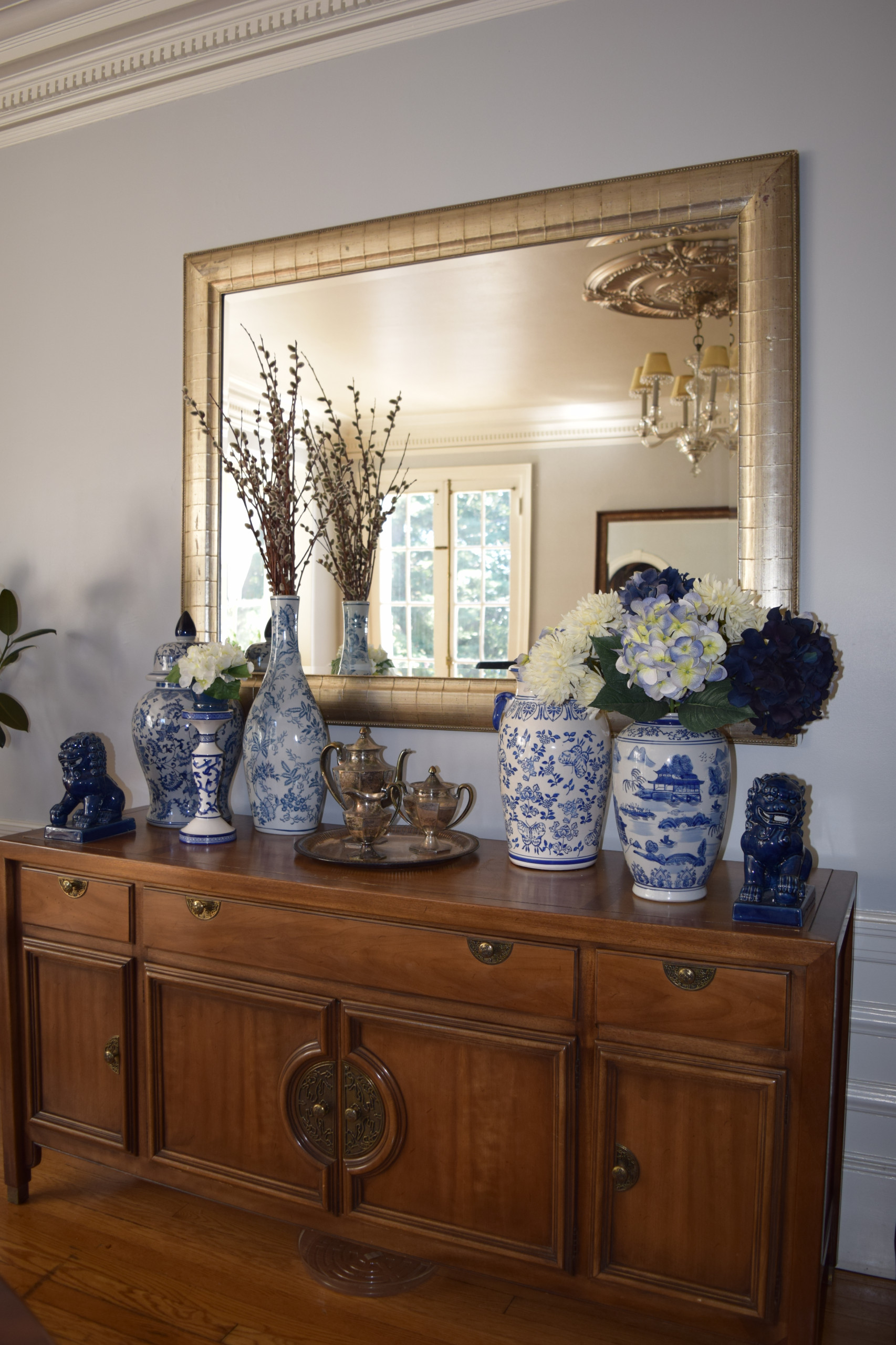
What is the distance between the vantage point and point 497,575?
2150 millimetres

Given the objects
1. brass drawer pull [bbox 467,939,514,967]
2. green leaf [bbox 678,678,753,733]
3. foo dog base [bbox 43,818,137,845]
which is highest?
green leaf [bbox 678,678,753,733]

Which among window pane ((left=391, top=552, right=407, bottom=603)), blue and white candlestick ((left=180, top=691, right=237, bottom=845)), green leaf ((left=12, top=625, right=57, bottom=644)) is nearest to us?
blue and white candlestick ((left=180, top=691, right=237, bottom=845))

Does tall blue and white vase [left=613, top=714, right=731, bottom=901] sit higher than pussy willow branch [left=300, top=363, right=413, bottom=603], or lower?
lower

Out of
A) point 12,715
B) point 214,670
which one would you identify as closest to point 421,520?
point 214,670

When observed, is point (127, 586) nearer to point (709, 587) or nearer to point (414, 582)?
point (414, 582)

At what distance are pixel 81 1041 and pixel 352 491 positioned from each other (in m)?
1.39

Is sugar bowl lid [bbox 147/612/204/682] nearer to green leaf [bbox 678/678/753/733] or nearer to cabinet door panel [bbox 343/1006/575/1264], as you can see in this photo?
cabinet door panel [bbox 343/1006/575/1264]

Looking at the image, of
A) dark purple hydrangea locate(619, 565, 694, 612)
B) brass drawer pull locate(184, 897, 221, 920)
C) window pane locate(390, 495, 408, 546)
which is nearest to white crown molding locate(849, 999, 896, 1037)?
dark purple hydrangea locate(619, 565, 694, 612)

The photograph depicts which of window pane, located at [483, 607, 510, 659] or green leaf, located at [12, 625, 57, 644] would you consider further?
green leaf, located at [12, 625, 57, 644]

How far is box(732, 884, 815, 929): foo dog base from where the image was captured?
1.48 meters

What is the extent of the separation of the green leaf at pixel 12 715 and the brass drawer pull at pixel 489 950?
5.36 feet

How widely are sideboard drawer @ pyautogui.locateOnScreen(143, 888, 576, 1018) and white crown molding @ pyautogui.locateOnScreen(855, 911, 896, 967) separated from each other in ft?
2.24

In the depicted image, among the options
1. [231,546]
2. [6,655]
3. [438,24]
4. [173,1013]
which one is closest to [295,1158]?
[173,1013]

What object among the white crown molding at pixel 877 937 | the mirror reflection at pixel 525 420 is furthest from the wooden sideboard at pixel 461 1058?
the mirror reflection at pixel 525 420
